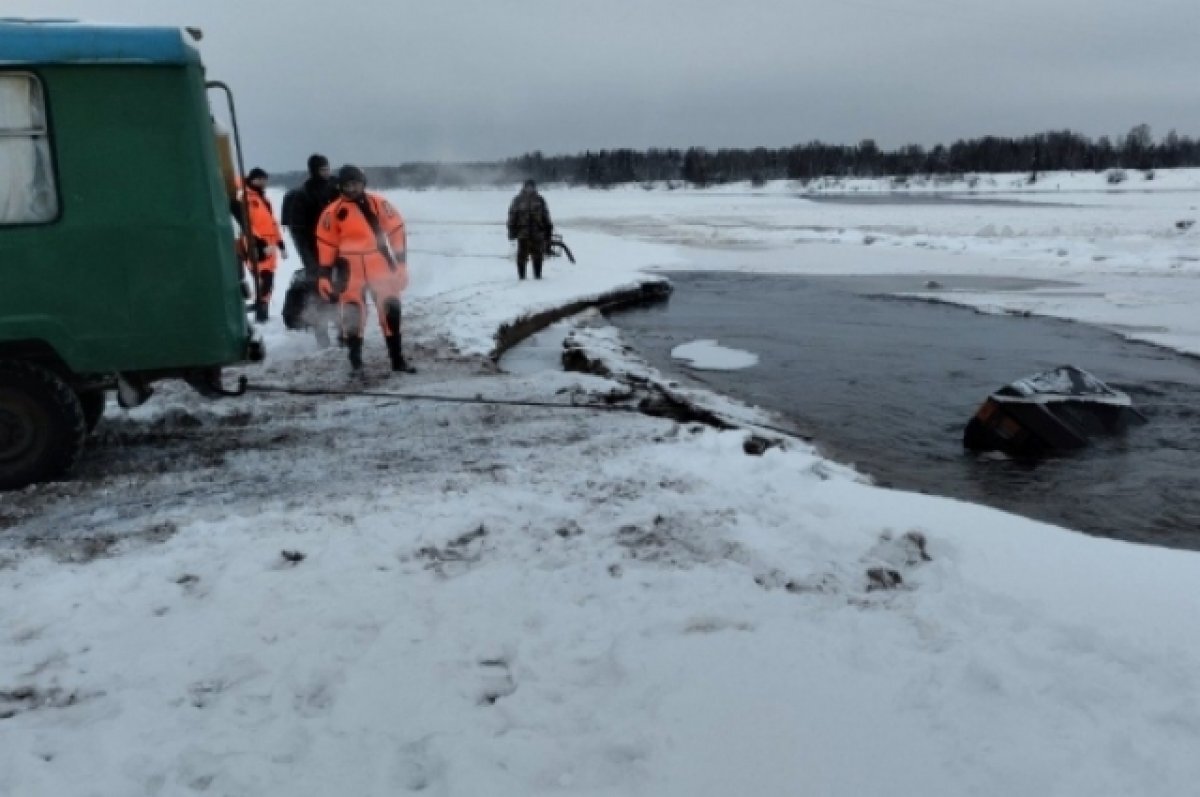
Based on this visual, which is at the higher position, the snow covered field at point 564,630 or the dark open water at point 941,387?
the snow covered field at point 564,630

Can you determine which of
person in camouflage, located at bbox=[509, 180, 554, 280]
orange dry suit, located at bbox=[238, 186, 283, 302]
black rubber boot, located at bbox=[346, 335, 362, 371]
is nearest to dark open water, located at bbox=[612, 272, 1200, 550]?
person in camouflage, located at bbox=[509, 180, 554, 280]

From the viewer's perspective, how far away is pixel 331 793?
2664mm

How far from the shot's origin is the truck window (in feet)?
16.2

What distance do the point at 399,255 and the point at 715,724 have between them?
252 inches

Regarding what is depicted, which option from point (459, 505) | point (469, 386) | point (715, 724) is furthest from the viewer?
point (469, 386)

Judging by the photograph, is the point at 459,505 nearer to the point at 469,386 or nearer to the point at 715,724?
the point at 715,724

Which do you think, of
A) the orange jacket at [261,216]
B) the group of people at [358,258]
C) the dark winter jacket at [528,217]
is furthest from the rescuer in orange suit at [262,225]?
the dark winter jacket at [528,217]

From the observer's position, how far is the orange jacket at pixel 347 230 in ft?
26.7

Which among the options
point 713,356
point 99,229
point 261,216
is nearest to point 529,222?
point 713,356

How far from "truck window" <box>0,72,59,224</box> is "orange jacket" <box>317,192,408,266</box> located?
3.15 meters

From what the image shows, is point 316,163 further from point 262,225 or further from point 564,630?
point 564,630

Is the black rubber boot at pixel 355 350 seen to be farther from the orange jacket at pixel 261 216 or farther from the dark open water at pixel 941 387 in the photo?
the dark open water at pixel 941 387

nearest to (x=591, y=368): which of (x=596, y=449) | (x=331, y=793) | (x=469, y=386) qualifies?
(x=469, y=386)

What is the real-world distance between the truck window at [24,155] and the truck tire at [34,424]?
2.92ft
